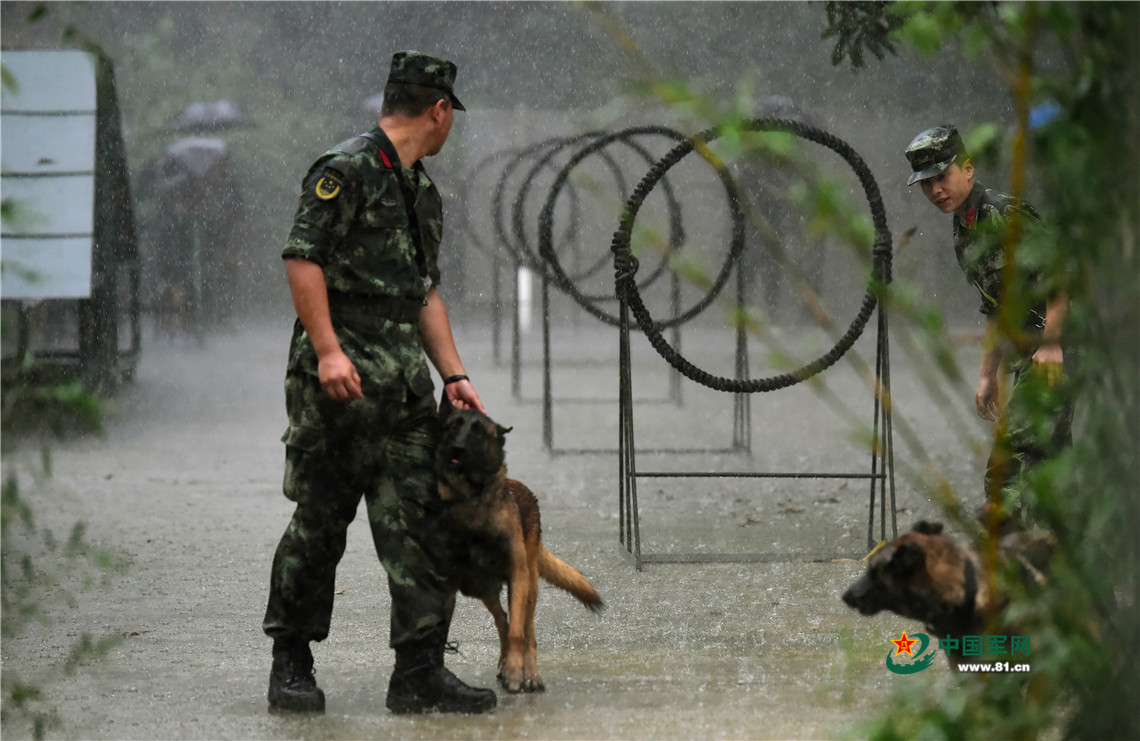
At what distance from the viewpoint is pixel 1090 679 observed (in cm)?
179

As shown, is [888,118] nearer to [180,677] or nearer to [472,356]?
[472,356]

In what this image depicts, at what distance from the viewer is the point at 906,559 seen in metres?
2.63

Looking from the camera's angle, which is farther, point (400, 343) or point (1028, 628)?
point (400, 343)

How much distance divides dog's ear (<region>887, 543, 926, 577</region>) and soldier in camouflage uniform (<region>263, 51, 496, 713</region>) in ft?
4.07

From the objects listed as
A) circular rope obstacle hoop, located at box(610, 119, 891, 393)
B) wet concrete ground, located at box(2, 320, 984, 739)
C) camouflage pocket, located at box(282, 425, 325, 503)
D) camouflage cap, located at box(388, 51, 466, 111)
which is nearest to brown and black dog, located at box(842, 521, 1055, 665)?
wet concrete ground, located at box(2, 320, 984, 739)

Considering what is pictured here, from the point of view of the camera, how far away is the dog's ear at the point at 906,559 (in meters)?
2.62

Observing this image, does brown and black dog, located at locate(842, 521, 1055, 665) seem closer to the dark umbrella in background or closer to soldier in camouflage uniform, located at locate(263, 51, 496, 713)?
soldier in camouflage uniform, located at locate(263, 51, 496, 713)

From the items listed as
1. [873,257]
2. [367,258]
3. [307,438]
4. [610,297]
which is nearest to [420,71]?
[367,258]

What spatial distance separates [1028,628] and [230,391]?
9285mm

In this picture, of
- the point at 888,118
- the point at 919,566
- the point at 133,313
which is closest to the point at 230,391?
the point at 133,313

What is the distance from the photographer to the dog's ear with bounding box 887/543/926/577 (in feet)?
8.59

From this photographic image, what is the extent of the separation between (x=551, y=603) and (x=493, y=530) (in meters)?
1.35

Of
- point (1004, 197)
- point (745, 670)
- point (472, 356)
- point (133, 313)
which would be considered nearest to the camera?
point (745, 670)

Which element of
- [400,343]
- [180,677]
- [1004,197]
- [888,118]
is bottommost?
[180,677]
